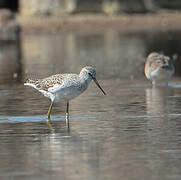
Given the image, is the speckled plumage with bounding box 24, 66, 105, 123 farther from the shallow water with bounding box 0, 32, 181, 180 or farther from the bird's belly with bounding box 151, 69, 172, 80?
the bird's belly with bounding box 151, 69, 172, 80

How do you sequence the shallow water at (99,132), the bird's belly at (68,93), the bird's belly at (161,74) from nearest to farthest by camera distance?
the shallow water at (99,132)
the bird's belly at (68,93)
the bird's belly at (161,74)

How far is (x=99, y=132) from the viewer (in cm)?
1289

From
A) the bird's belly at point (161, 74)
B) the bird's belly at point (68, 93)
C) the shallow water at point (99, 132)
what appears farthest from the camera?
the bird's belly at point (161, 74)

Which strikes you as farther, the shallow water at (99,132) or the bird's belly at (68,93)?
the bird's belly at (68,93)

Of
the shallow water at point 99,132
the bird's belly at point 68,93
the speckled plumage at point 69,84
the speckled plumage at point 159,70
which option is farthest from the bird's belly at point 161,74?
the bird's belly at point 68,93

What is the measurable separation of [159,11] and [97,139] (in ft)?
91.3

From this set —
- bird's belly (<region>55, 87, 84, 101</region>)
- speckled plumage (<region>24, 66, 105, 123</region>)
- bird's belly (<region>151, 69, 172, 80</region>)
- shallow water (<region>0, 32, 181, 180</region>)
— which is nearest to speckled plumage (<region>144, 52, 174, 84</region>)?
bird's belly (<region>151, 69, 172, 80</region>)

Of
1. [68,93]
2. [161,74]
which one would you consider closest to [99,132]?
[68,93]

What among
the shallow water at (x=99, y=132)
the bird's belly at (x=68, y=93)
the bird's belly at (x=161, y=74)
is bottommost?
the shallow water at (x=99, y=132)

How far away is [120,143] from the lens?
11.9m

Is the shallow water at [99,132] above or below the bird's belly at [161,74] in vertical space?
below

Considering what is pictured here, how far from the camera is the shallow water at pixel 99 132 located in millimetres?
10344

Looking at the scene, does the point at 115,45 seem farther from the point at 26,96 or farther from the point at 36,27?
the point at 26,96

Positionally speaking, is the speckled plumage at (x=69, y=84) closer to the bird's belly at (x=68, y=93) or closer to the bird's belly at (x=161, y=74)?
the bird's belly at (x=68, y=93)
